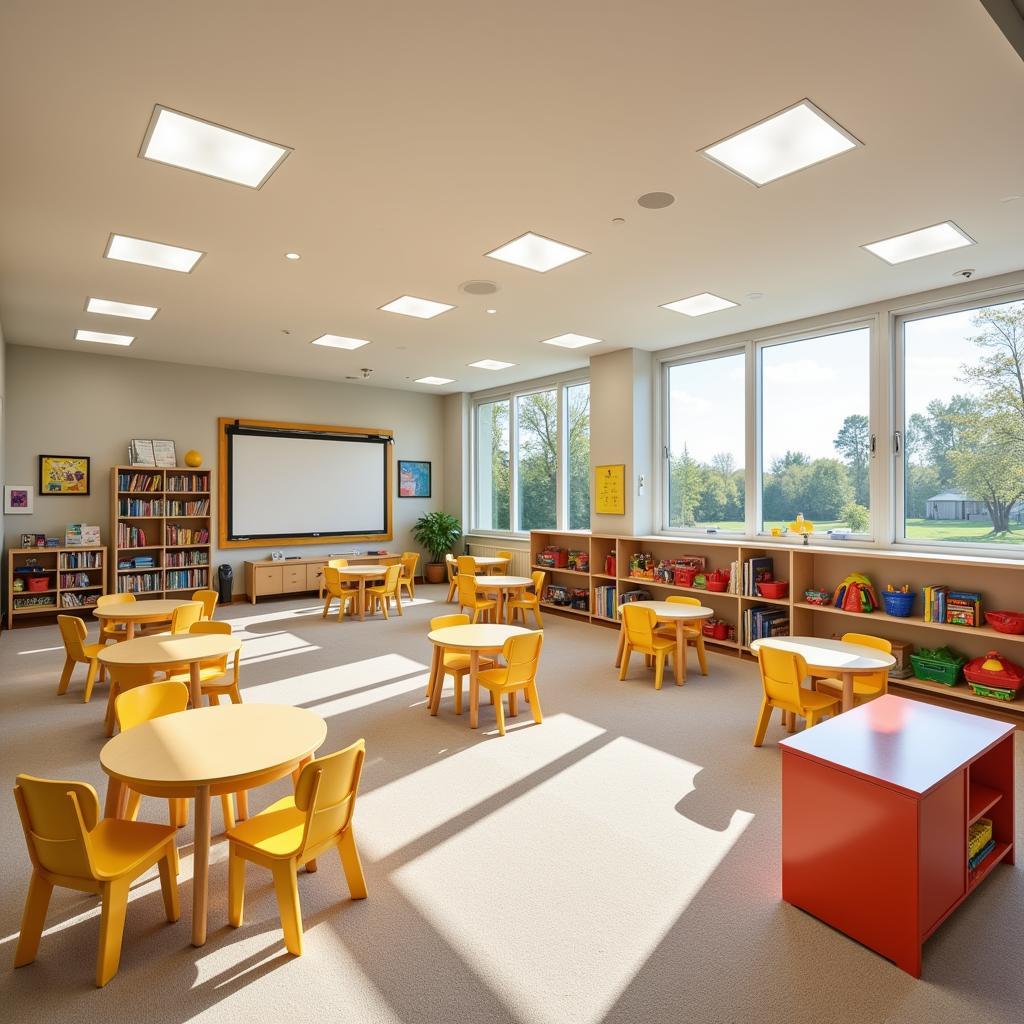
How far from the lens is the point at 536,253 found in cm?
502

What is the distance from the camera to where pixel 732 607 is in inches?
287

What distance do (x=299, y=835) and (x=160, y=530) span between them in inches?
305

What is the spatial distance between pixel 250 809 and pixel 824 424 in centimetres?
608

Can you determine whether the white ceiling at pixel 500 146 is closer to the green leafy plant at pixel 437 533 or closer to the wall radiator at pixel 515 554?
the wall radiator at pixel 515 554

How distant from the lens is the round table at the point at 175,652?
158 inches

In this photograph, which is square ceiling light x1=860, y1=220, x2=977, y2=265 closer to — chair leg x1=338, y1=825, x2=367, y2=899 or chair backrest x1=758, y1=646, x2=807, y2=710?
chair backrest x1=758, y1=646, x2=807, y2=710

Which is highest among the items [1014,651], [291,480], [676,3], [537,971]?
[676,3]

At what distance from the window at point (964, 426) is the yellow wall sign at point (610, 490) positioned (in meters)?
3.12

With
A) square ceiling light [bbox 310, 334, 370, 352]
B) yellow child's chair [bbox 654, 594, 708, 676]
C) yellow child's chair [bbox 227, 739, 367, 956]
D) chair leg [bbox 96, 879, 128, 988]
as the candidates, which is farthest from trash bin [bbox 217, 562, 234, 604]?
chair leg [bbox 96, 879, 128, 988]

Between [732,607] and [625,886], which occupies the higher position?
[732,607]

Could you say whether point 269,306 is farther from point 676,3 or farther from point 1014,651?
point 1014,651

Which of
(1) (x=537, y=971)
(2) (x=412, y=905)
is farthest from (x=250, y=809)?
(1) (x=537, y=971)

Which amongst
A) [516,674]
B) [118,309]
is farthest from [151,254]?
[516,674]

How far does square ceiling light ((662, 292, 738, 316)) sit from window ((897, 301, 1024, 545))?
1654mm
